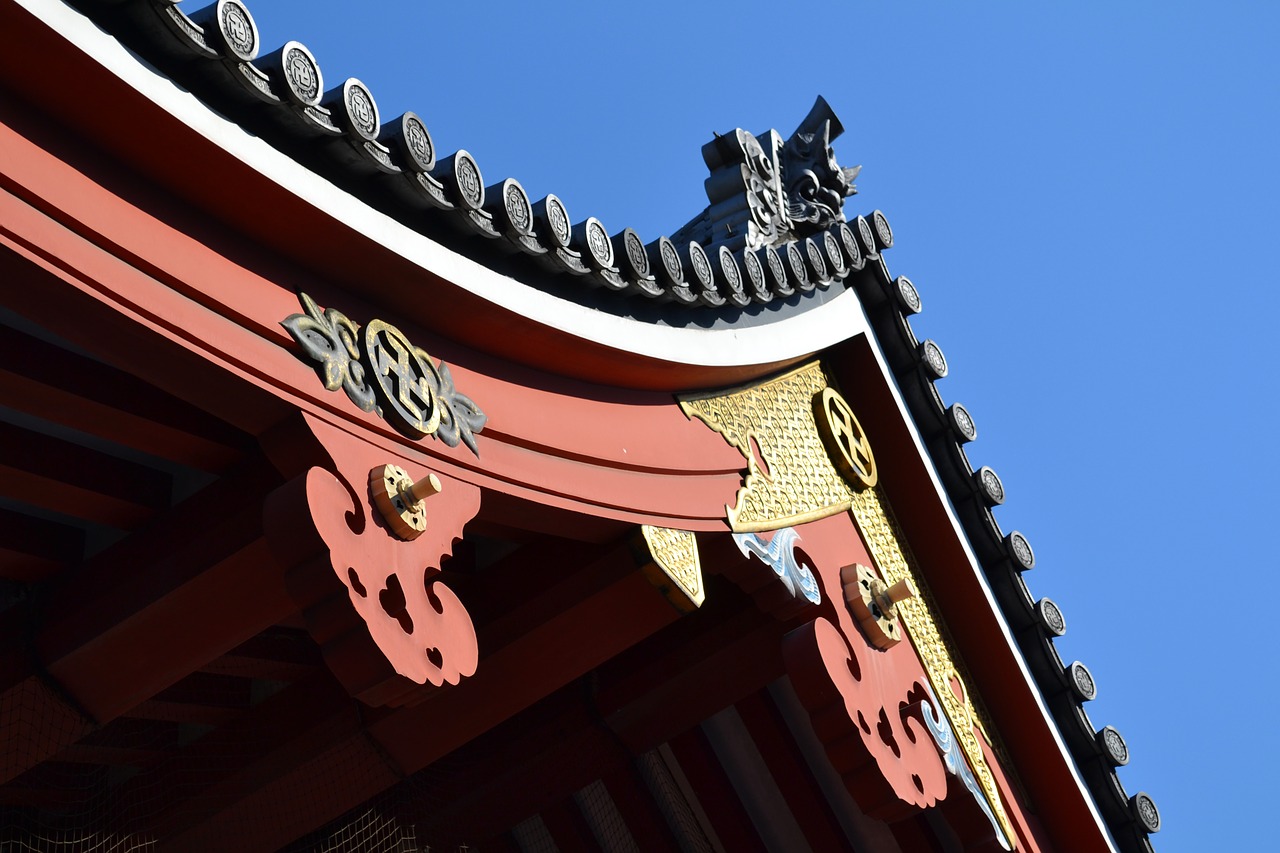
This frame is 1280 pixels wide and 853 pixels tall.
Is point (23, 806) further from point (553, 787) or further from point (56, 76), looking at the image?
point (56, 76)

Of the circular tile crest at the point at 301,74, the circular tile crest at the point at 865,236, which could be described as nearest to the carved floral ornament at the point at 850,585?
the circular tile crest at the point at 865,236

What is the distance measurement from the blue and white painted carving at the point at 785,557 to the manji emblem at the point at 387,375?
3.93ft

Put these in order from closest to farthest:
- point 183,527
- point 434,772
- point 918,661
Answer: point 183,527, point 434,772, point 918,661

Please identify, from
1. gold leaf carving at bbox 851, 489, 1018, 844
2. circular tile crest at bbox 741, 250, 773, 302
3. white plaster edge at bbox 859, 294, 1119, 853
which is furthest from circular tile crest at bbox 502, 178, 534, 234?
white plaster edge at bbox 859, 294, 1119, 853

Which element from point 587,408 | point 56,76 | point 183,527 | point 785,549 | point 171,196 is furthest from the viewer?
point 785,549

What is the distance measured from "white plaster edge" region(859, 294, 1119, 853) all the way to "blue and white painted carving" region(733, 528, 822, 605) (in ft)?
4.64

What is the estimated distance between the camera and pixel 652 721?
5520mm

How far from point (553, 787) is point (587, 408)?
5.32 ft

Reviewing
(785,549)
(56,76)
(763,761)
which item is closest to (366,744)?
(785,549)

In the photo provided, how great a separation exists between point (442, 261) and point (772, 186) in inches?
120

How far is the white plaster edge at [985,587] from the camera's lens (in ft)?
21.0

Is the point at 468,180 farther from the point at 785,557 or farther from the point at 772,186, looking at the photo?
the point at 772,186

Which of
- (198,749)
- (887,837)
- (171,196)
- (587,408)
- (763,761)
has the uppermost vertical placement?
(171,196)

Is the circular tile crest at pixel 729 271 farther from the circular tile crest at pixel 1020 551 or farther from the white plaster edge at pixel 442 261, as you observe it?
the circular tile crest at pixel 1020 551
